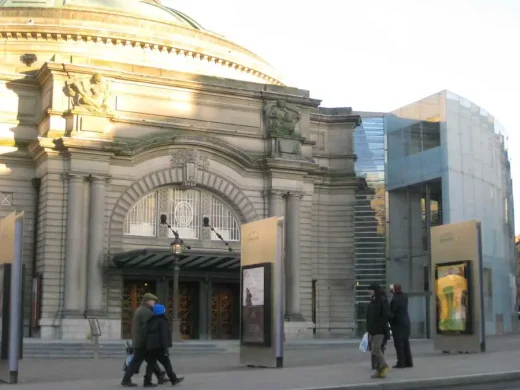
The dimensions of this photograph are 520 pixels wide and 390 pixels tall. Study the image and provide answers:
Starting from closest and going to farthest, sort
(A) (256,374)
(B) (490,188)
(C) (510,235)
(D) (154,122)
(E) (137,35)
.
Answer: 1. (A) (256,374)
2. (D) (154,122)
3. (E) (137,35)
4. (B) (490,188)
5. (C) (510,235)

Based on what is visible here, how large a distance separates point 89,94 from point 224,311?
13.5 m

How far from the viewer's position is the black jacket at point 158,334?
17.9m

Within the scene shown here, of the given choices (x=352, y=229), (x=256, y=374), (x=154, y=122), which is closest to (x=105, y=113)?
(x=154, y=122)

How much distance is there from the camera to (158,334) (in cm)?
1795

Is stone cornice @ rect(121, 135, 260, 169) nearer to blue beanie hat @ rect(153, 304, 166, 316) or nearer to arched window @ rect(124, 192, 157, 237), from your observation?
arched window @ rect(124, 192, 157, 237)

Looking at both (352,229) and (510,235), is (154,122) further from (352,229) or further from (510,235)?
(510,235)

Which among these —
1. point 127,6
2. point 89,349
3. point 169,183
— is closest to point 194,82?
point 169,183

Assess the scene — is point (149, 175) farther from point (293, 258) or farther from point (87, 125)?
point (293, 258)

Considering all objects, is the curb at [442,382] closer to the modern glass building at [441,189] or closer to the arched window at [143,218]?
the arched window at [143,218]

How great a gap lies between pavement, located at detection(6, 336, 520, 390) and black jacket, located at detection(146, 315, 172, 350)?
1.04m

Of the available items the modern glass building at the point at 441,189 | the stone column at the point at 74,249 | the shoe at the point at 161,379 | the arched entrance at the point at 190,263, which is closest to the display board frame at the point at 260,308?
the shoe at the point at 161,379

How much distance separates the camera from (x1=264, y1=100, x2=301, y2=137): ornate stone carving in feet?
154

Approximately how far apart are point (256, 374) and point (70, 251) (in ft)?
72.8

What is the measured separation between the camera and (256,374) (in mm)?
20719
